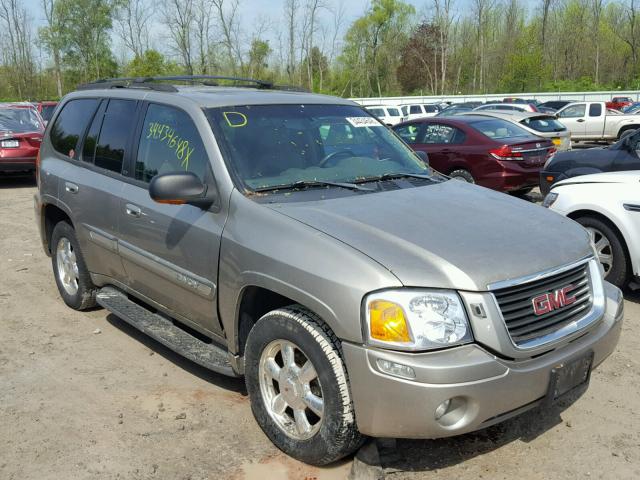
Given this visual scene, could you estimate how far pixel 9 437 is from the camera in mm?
3453

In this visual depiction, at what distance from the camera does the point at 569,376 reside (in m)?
2.95

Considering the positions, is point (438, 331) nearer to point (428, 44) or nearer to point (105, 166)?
point (105, 166)

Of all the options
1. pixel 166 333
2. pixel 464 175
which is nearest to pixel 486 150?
pixel 464 175

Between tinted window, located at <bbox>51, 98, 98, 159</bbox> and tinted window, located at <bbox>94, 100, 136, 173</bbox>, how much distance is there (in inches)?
14.0

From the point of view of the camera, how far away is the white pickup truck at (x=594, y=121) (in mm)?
22906

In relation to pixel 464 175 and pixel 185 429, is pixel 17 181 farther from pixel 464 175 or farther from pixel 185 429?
pixel 185 429

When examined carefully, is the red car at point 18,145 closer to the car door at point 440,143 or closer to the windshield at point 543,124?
the car door at point 440,143

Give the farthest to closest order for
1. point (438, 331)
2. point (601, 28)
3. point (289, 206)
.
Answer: point (601, 28), point (289, 206), point (438, 331)

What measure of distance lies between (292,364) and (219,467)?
2.16 ft

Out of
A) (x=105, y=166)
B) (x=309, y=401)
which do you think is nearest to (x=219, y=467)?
(x=309, y=401)

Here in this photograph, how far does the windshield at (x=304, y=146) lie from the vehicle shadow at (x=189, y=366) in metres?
1.39

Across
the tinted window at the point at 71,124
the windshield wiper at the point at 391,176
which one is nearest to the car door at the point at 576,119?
the windshield wiper at the point at 391,176

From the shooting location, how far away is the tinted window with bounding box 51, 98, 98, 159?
16.8ft

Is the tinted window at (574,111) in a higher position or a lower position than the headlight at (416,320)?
lower
